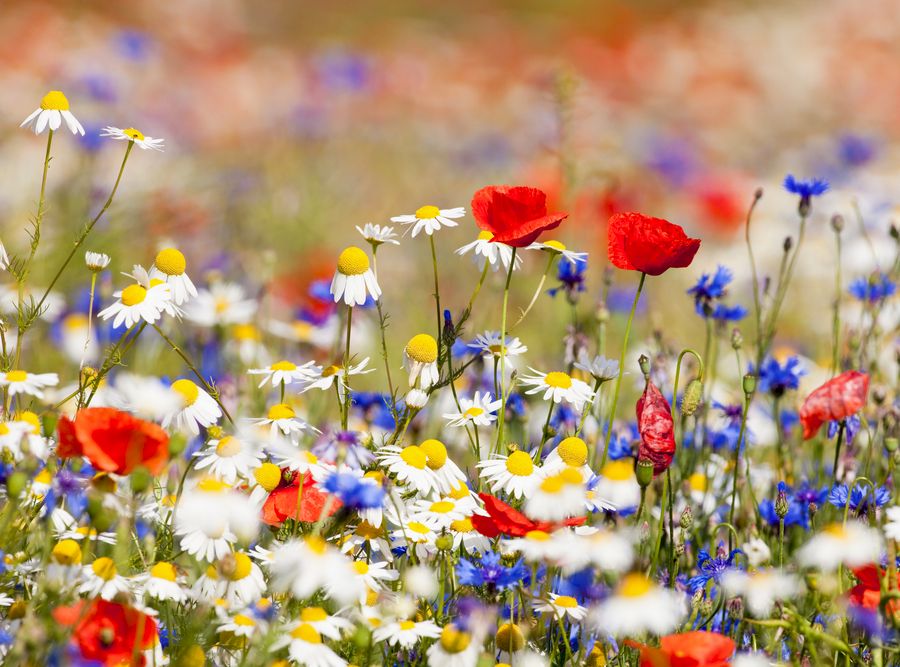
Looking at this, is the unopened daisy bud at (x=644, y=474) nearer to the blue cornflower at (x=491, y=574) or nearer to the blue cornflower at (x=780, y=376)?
the blue cornflower at (x=491, y=574)

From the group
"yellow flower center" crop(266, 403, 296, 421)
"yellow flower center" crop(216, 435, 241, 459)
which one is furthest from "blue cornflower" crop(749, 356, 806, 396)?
"yellow flower center" crop(216, 435, 241, 459)

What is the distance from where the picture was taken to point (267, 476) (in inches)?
57.9

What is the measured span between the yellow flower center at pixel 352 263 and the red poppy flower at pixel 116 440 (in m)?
0.44

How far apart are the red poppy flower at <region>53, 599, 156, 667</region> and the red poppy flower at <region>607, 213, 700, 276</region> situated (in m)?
0.86

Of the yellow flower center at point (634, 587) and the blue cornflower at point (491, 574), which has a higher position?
the blue cornflower at point (491, 574)

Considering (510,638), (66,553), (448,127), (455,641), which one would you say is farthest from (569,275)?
(448,127)

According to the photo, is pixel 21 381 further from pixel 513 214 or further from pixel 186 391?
pixel 513 214

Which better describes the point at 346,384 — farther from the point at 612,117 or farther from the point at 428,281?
the point at 612,117

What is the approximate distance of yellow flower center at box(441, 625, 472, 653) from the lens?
4.03 feet

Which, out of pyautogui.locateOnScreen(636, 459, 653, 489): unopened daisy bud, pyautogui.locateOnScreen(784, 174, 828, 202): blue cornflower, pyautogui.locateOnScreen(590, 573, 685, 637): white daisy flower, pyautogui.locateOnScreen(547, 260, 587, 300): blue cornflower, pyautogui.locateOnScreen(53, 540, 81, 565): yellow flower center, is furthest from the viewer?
pyautogui.locateOnScreen(784, 174, 828, 202): blue cornflower

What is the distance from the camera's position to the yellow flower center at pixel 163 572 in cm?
134

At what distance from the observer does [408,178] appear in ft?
24.2

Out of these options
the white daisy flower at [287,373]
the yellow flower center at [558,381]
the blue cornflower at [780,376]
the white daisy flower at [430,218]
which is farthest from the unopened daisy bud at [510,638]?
the blue cornflower at [780,376]

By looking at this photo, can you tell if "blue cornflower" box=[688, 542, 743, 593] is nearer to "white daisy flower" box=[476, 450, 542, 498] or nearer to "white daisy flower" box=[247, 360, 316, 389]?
"white daisy flower" box=[476, 450, 542, 498]
